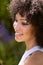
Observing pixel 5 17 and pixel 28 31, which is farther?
pixel 5 17

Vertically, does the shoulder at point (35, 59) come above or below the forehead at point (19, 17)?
below

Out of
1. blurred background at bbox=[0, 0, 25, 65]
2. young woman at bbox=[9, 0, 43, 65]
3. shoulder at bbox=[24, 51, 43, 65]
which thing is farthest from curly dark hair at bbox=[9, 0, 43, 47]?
blurred background at bbox=[0, 0, 25, 65]

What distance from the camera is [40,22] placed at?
1.79 meters

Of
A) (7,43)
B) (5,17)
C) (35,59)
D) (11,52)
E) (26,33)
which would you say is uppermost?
(26,33)

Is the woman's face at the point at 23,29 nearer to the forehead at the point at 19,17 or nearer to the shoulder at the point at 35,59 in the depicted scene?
the forehead at the point at 19,17

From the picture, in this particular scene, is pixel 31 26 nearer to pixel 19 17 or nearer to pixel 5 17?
pixel 19 17

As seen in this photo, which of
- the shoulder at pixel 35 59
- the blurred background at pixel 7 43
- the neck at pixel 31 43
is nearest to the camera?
the shoulder at pixel 35 59

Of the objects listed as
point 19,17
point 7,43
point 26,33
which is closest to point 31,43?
point 26,33

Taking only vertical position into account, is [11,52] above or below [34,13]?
below

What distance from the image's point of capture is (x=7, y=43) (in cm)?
332

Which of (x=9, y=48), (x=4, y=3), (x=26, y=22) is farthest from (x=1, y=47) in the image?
(x=26, y=22)

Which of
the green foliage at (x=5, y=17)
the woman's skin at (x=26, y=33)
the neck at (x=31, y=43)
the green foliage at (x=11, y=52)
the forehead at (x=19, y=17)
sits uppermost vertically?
the forehead at (x=19, y=17)

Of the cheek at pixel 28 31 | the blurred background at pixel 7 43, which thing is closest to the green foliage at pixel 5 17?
the blurred background at pixel 7 43

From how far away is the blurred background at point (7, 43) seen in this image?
3299 mm
